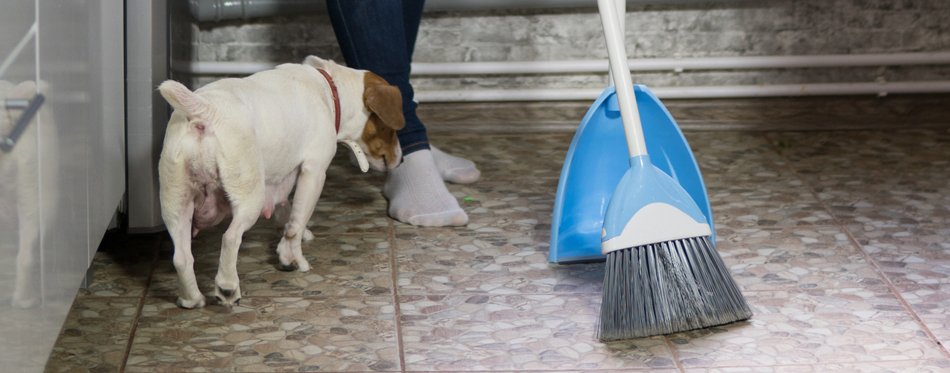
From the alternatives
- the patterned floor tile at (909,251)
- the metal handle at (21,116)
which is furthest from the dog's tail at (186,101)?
the patterned floor tile at (909,251)

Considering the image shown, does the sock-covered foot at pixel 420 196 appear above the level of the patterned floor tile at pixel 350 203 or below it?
above

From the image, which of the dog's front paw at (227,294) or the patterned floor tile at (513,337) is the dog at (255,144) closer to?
the dog's front paw at (227,294)

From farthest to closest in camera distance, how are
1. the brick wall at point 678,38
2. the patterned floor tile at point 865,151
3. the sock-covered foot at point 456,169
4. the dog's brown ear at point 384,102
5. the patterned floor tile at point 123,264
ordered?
the brick wall at point 678,38, the patterned floor tile at point 865,151, the sock-covered foot at point 456,169, the dog's brown ear at point 384,102, the patterned floor tile at point 123,264

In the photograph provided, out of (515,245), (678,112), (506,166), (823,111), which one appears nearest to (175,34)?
(515,245)

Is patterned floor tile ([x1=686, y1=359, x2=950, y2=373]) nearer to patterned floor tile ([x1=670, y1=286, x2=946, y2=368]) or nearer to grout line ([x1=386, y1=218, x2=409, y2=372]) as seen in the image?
patterned floor tile ([x1=670, y1=286, x2=946, y2=368])

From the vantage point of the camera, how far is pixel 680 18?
2.35m

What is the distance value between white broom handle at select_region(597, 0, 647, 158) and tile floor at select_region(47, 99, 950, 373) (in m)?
0.26

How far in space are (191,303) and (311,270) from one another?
0.22m

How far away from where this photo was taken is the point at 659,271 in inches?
45.9

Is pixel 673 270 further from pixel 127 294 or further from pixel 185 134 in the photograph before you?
pixel 127 294

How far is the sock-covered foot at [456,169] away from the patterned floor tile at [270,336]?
602 millimetres

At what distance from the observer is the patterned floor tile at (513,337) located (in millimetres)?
1140

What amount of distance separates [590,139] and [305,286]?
0.54 meters

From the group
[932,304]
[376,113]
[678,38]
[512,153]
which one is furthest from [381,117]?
[678,38]
